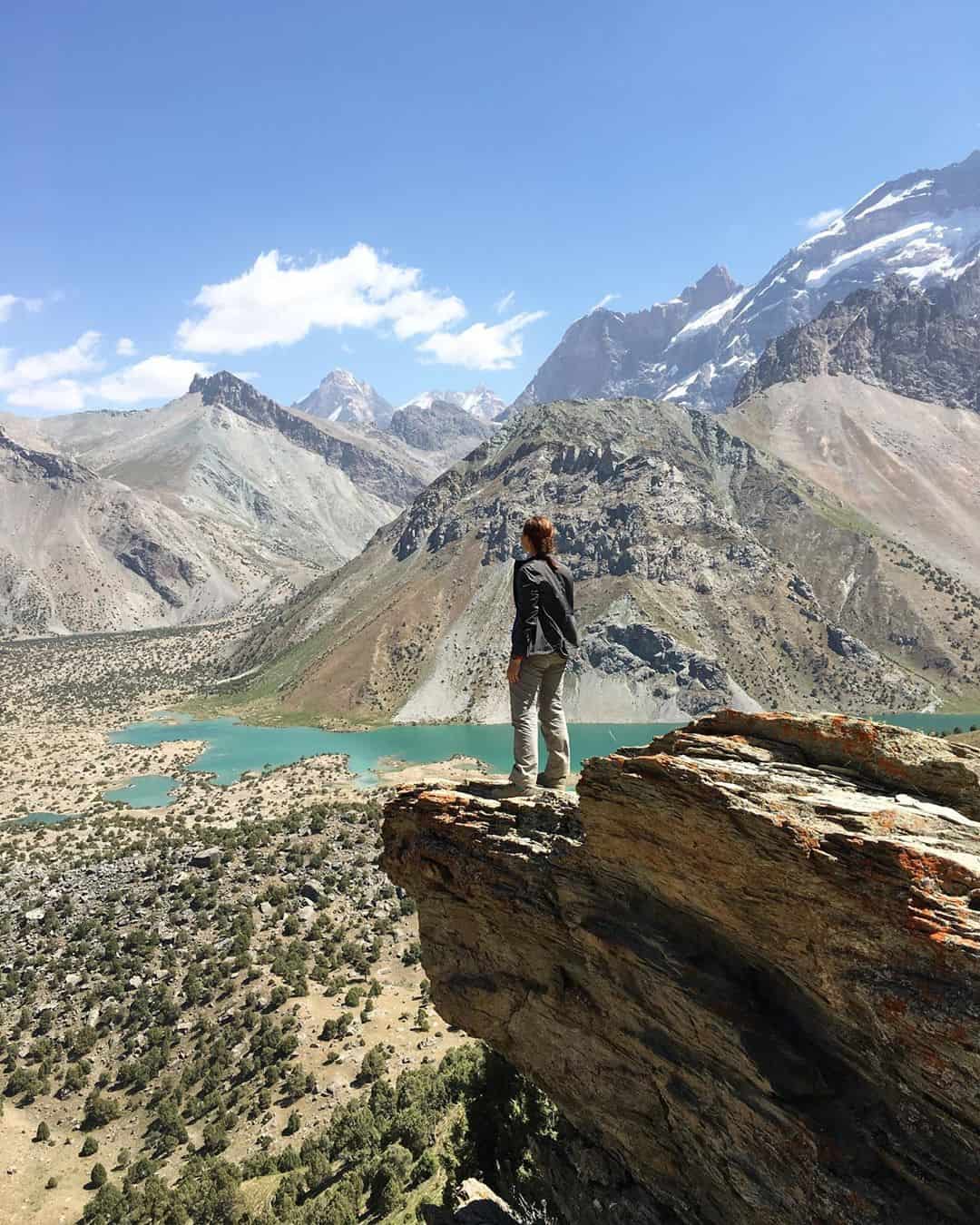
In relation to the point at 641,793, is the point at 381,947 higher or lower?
lower

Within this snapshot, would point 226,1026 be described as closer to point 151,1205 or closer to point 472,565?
point 151,1205

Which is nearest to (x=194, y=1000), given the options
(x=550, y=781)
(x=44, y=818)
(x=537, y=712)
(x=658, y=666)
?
(x=550, y=781)

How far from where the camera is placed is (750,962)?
11125 millimetres

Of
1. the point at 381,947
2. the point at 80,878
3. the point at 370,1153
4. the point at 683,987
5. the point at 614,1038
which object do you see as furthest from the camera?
the point at 80,878

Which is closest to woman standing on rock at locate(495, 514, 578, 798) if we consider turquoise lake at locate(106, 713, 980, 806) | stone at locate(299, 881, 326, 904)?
stone at locate(299, 881, 326, 904)

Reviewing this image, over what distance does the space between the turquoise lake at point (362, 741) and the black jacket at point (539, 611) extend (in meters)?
97.4

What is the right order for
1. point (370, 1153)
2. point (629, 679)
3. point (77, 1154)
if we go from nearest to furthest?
point (370, 1153) → point (77, 1154) → point (629, 679)

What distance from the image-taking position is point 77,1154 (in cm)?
3331

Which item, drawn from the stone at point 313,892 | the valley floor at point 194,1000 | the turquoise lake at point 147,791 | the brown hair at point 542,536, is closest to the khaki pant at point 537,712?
the brown hair at point 542,536

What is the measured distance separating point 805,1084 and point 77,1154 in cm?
3763

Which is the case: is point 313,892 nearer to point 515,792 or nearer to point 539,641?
point 515,792

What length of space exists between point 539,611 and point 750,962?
6647mm

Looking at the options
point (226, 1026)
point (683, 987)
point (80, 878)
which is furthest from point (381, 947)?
point (683, 987)

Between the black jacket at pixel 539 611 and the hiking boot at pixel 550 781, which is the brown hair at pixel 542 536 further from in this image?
the hiking boot at pixel 550 781
